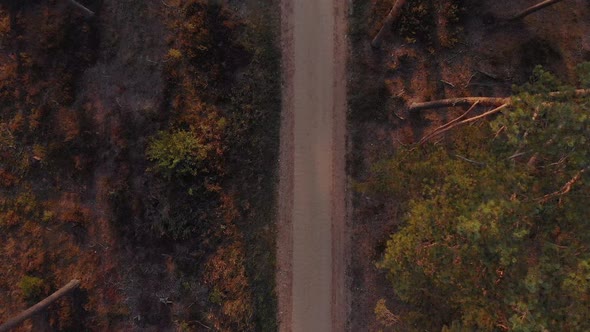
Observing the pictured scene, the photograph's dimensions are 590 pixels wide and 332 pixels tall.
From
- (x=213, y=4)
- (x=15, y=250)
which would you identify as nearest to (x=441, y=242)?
(x=213, y=4)

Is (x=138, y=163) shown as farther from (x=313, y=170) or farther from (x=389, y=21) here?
(x=389, y=21)

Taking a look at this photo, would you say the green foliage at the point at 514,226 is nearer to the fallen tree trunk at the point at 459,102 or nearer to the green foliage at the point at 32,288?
the fallen tree trunk at the point at 459,102

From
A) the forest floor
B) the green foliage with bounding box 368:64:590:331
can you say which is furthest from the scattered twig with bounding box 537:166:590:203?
the forest floor

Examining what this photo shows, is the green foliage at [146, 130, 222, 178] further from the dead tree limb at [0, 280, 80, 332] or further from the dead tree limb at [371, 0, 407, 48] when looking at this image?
the dead tree limb at [371, 0, 407, 48]

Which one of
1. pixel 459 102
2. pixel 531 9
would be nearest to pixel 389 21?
pixel 459 102

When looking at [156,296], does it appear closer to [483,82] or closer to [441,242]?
[441,242]

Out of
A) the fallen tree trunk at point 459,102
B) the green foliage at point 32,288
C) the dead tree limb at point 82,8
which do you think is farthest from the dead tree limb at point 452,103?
the green foliage at point 32,288
